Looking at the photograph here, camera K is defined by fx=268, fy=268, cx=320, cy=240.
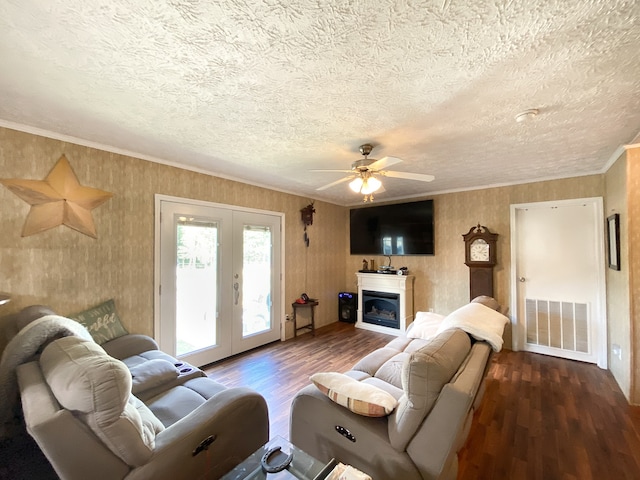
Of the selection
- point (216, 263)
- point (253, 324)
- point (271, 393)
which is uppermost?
point (216, 263)

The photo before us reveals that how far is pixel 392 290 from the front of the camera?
461cm

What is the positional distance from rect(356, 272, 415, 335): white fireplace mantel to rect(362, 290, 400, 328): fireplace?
0.06 m

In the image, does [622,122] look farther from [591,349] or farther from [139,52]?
[139,52]

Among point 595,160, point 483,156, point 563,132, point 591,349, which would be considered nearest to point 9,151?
point 483,156

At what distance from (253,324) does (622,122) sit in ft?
13.8

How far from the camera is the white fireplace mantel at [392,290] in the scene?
4.48 m

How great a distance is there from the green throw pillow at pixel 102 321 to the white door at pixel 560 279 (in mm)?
4733

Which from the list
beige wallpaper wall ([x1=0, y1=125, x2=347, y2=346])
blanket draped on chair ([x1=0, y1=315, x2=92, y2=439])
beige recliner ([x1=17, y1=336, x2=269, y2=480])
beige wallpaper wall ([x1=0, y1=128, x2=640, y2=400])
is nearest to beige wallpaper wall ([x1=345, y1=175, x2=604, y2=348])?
beige wallpaper wall ([x1=0, y1=128, x2=640, y2=400])

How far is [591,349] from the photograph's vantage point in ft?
10.8

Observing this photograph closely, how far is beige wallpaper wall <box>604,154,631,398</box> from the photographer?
2453 millimetres

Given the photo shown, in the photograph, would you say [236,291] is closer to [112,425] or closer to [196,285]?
[196,285]

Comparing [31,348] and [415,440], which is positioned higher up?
[31,348]

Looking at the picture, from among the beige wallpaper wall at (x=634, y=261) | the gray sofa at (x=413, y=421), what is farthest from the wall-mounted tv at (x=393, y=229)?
the gray sofa at (x=413, y=421)

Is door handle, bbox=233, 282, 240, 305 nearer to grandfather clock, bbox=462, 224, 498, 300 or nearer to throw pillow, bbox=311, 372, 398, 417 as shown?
throw pillow, bbox=311, 372, 398, 417
